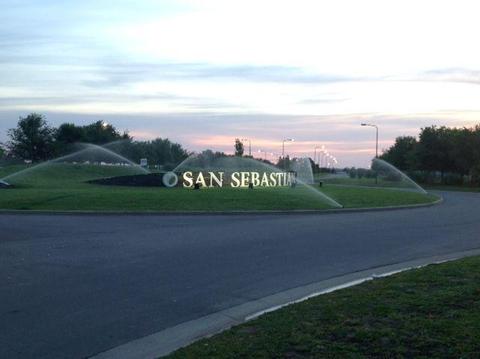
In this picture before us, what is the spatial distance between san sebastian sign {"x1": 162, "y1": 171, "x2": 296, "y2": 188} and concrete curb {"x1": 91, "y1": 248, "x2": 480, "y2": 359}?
30.8 metres

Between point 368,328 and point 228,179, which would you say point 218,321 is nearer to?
point 368,328

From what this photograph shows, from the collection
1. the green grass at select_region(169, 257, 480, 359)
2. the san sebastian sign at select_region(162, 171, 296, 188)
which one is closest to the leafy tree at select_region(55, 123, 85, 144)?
the san sebastian sign at select_region(162, 171, 296, 188)

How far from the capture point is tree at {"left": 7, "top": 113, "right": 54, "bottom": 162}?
88.2m

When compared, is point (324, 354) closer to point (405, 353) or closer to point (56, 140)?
point (405, 353)

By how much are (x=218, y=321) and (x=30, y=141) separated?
3298 inches

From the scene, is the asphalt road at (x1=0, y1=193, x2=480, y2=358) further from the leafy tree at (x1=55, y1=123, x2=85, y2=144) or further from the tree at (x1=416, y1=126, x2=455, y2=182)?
the leafy tree at (x1=55, y1=123, x2=85, y2=144)

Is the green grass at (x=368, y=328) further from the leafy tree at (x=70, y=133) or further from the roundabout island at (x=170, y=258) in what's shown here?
the leafy tree at (x=70, y=133)

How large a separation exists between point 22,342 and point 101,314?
4.73 ft

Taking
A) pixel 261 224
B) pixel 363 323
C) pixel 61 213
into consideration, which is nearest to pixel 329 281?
pixel 363 323

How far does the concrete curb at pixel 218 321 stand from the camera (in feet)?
24.1

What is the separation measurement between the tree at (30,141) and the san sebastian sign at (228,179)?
45180 mm

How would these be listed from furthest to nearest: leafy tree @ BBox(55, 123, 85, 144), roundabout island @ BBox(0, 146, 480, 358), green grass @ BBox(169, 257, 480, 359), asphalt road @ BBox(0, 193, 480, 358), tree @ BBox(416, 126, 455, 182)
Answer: leafy tree @ BBox(55, 123, 85, 144), tree @ BBox(416, 126, 455, 182), asphalt road @ BBox(0, 193, 480, 358), roundabout island @ BBox(0, 146, 480, 358), green grass @ BBox(169, 257, 480, 359)

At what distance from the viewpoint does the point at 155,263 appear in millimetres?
13148

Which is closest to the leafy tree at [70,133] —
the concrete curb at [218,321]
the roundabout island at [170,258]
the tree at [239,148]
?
the tree at [239,148]
